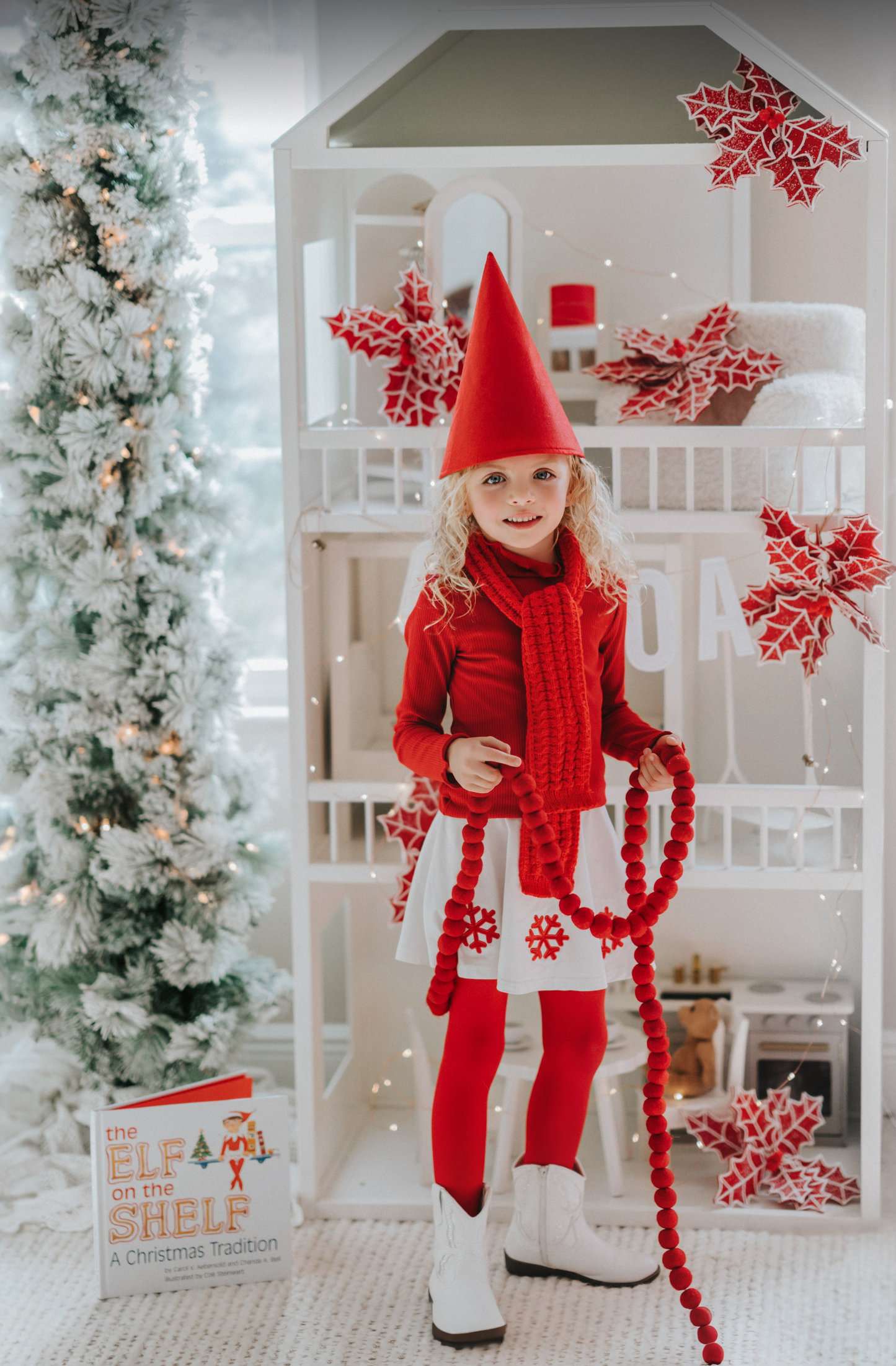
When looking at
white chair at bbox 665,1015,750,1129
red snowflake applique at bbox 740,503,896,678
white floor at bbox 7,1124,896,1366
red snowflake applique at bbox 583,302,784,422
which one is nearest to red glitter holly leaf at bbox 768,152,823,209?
red snowflake applique at bbox 583,302,784,422

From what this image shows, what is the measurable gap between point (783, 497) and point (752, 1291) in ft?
3.53

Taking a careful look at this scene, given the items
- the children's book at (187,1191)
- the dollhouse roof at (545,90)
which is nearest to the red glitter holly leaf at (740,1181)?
the children's book at (187,1191)

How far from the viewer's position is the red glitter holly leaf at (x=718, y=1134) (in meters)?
1.76

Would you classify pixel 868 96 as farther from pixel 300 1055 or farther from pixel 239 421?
pixel 300 1055

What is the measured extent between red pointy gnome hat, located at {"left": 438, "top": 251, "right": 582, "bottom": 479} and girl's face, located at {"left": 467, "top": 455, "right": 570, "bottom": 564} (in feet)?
0.08

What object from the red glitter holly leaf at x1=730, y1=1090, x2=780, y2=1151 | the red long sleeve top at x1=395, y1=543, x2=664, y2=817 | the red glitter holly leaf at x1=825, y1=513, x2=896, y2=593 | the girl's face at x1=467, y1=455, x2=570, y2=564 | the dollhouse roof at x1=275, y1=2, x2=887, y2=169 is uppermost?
the dollhouse roof at x1=275, y1=2, x2=887, y2=169

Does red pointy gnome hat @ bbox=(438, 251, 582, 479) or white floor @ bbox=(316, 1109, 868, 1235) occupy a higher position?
red pointy gnome hat @ bbox=(438, 251, 582, 479)

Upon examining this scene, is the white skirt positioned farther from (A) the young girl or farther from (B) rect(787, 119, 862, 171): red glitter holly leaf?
(B) rect(787, 119, 862, 171): red glitter holly leaf

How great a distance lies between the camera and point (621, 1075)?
6.74ft

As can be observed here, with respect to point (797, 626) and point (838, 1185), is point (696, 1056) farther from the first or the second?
point (797, 626)

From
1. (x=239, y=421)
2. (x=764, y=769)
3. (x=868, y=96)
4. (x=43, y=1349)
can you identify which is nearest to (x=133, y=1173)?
(x=43, y=1349)

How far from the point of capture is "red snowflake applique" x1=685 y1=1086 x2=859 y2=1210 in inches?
66.7

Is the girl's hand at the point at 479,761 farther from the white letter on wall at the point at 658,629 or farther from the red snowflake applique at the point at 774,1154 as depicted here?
the red snowflake applique at the point at 774,1154

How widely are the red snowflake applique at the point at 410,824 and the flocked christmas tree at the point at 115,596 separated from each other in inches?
12.6
